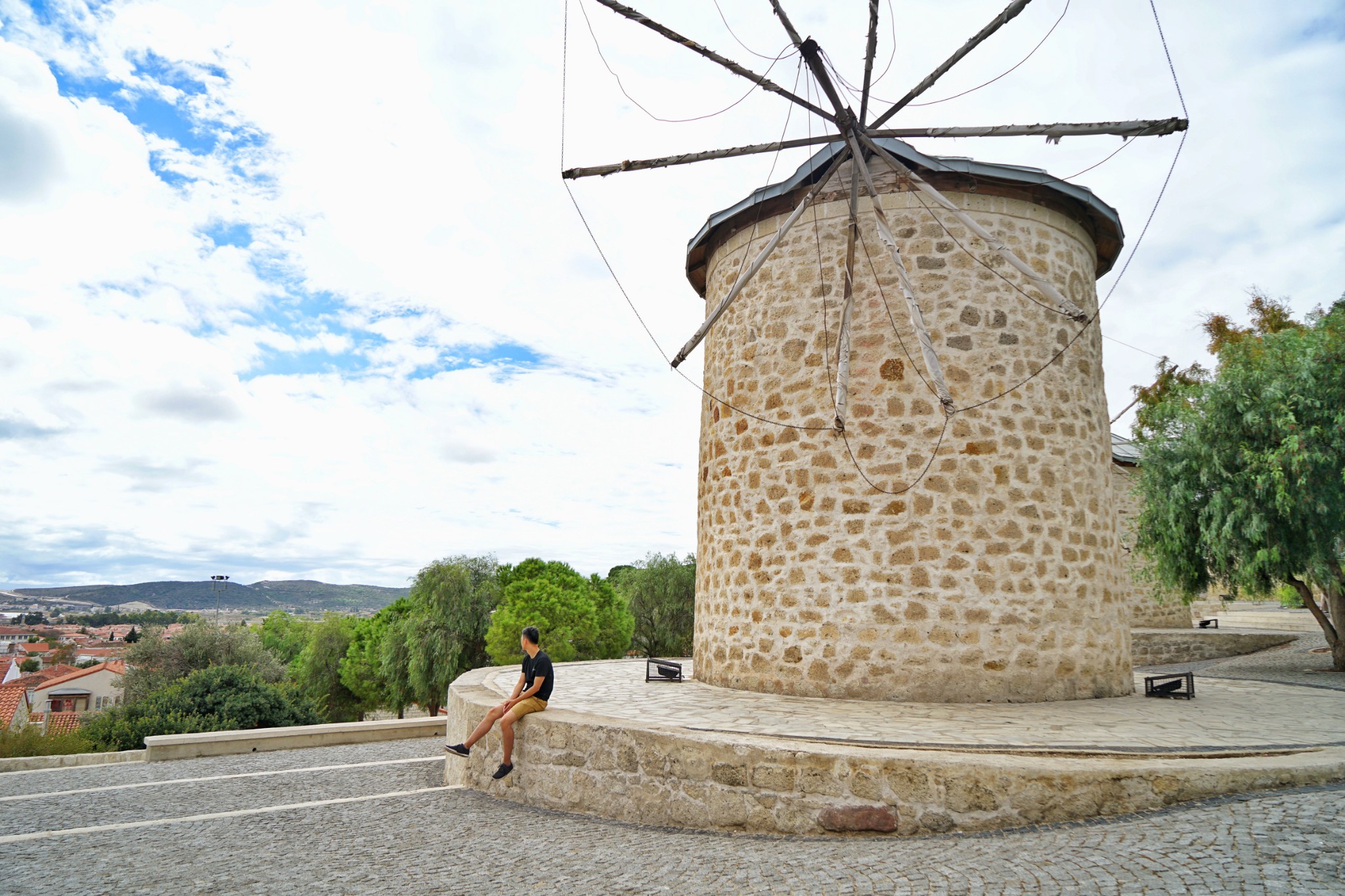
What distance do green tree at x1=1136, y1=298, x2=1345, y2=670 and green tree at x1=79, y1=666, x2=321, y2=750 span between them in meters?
13.6

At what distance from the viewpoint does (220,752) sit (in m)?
8.16

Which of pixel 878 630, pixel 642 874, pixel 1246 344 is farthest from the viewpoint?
pixel 1246 344

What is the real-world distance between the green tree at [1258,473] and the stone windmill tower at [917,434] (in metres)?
3.48

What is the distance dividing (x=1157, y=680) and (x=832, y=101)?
6.31m

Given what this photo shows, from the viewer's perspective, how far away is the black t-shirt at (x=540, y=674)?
18.0 feet

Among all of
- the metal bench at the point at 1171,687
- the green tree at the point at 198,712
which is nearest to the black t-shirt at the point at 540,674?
the metal bench at the point at 1171,687

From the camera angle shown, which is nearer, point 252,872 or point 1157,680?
point 252,872

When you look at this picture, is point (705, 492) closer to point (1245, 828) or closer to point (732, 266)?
point (732, 266)

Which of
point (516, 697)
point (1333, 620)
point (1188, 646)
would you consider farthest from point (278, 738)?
point (1188, 646)

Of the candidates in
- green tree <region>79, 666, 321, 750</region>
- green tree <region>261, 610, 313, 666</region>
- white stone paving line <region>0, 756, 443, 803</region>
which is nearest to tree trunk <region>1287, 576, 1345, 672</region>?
white stone paving line <region>0, 756, 443, 803</region>

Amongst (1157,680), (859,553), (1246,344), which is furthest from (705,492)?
(1246,344)

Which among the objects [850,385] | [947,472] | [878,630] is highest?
[850,385]

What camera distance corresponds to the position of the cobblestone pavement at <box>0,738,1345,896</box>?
305cm

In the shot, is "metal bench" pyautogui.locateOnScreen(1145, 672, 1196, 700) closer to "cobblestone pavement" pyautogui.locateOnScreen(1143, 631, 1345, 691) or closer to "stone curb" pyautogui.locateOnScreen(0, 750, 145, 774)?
"cobblestone pavement" pyautogui.locateOnScreen(1143, 631, 1345, 691)
